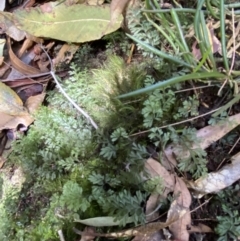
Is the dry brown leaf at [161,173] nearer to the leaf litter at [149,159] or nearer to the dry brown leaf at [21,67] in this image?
the leaf litter at [149,159]

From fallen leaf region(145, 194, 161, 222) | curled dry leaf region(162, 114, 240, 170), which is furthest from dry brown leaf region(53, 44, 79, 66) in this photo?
fallen leaf region(145, 194, 161, 222)

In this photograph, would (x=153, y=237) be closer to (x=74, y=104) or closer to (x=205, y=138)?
(x=205, y=138)

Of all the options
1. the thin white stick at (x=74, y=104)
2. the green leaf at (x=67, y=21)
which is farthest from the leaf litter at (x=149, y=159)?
the thin white stick at (x=74, y=104)

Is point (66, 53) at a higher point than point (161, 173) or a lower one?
higher

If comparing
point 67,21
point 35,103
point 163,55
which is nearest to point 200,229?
point 163,55

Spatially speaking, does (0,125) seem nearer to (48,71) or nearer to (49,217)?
(48,71)
